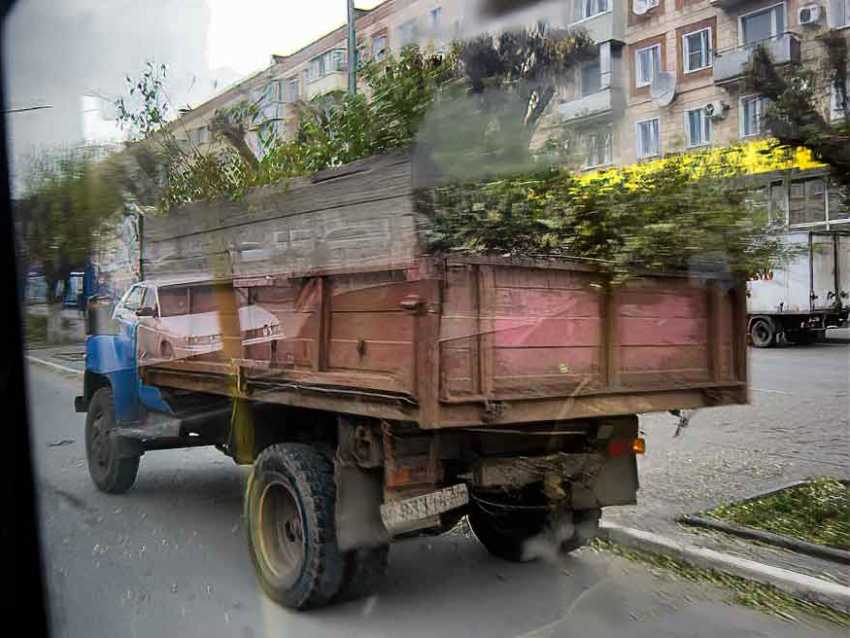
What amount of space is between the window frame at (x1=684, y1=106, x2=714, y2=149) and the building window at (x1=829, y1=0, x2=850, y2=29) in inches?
38.4

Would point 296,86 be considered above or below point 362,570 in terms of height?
above

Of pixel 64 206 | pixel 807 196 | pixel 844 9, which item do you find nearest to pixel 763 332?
pixel 807 196

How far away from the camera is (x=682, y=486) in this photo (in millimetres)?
7035

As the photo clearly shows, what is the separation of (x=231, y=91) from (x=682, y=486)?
4809mm

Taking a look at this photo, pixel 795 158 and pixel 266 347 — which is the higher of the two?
pixel 795 158

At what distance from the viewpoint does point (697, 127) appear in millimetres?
4902

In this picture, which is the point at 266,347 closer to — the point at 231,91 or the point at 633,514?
the point at 231,91

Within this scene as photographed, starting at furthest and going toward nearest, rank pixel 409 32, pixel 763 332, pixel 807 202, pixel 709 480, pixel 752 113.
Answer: pixel 763 332 < pixel 709 480 < pixel 752 113 < pixel 807 202 < pixel 409 32

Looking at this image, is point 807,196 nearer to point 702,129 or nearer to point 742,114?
point 742,114

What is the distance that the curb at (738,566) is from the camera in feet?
14.8

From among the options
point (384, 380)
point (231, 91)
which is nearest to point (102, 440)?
point (231, 91)

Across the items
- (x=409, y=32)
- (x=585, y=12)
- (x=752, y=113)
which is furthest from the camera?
(x=752, y=113)

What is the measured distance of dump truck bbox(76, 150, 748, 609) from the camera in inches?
153

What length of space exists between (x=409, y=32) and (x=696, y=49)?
5.78 ft
